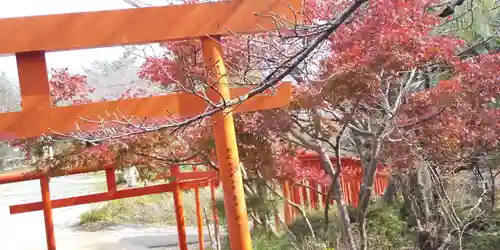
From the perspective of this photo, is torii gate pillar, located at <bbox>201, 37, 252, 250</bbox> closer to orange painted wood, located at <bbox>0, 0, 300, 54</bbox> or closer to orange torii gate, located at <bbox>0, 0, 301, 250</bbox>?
orange torii gate, located at <bbox>0, 0, 301, 250</bbox>

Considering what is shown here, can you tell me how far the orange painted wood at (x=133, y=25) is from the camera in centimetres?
257

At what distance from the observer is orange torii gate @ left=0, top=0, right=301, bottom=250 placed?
2599mm

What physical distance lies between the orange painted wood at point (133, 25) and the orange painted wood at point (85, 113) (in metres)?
0.32

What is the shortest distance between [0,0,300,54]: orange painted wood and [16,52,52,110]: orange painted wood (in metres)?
0.07

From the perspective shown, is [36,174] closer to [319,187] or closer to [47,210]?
[47,210]

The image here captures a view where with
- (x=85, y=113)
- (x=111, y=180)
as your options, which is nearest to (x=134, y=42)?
(x=85, y=113)

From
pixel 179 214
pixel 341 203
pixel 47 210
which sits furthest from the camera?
pixel 179 214

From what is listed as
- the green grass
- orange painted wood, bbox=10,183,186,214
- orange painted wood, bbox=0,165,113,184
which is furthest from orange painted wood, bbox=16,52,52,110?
the green grass

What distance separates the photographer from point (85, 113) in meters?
2.76

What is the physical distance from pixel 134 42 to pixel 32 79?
0.54 metres

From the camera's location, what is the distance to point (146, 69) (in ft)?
14.8

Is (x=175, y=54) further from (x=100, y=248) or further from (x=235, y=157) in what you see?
(x=100, y=248)

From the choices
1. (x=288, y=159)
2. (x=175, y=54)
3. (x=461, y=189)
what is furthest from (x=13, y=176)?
(x=461, y=189)

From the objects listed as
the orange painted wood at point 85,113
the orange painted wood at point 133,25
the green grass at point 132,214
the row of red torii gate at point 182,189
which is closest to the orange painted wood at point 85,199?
the row of red torii gate at point 182,189
